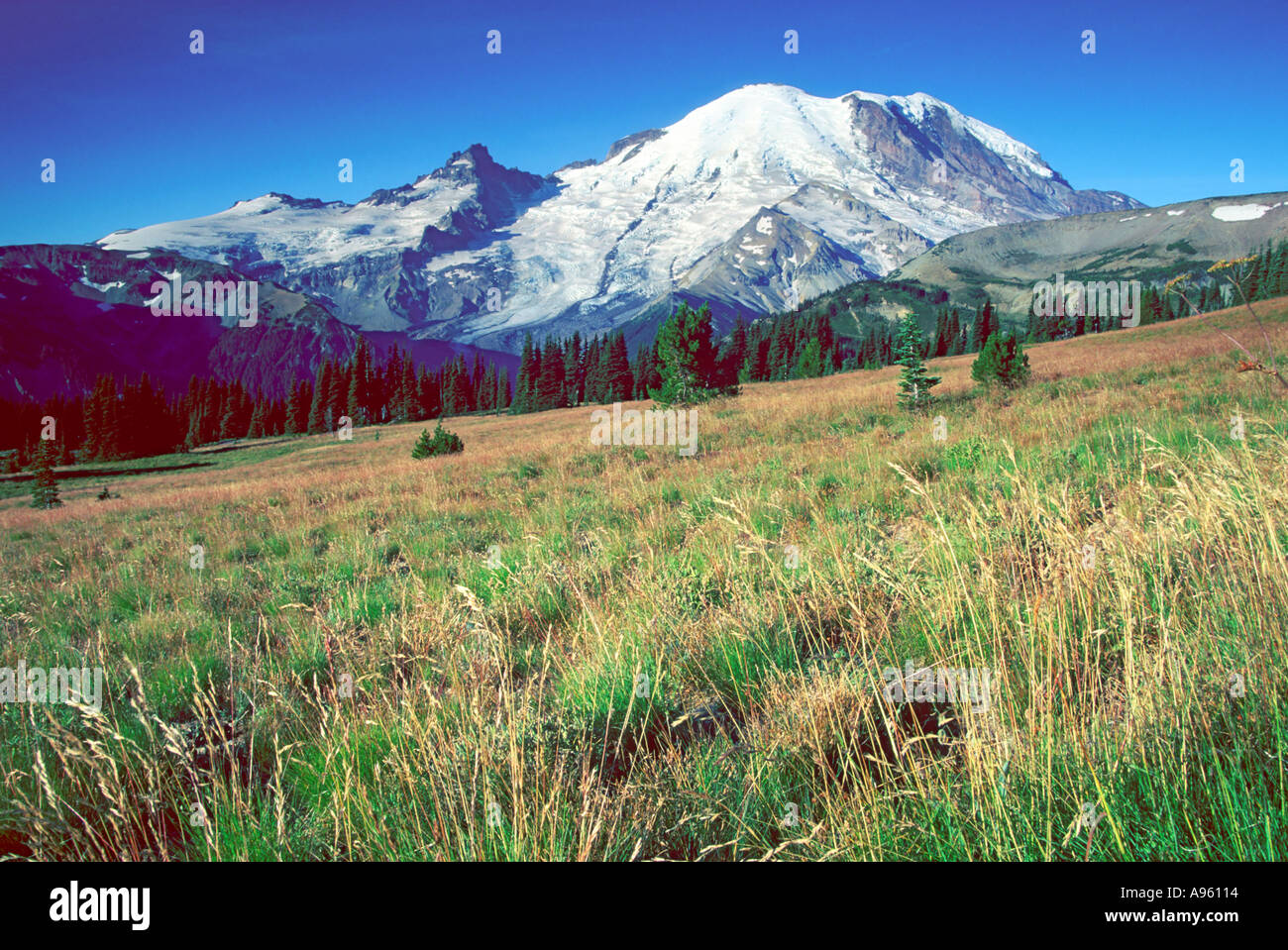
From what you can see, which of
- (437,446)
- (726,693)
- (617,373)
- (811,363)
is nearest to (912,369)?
(726,693)

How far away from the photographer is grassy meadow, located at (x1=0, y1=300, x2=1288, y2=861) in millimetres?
1676

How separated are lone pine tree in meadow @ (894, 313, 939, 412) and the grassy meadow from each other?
27.3 feet

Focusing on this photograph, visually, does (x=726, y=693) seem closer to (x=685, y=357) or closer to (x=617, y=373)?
(x=685, y=357)

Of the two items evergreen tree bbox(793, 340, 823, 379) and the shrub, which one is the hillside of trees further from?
the shrub

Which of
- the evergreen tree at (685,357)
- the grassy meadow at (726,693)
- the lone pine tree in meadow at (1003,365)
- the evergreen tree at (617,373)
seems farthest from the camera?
the evergreen tree at (617,373)

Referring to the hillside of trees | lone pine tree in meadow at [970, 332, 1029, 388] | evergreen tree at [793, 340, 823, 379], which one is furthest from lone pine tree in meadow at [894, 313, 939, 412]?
evergreen tree at [793, 340, 823, 379]

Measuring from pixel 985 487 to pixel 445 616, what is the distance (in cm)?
473

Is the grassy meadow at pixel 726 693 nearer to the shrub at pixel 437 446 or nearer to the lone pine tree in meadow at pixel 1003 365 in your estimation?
the lone pine tree in meadow at pixel 1003 365

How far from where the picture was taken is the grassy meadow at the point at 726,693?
5.50 feet

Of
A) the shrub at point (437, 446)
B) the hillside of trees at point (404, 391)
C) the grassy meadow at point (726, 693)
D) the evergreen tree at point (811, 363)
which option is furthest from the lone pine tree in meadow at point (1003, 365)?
the evergreen tree at point (811, 363)

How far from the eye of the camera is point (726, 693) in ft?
9.08

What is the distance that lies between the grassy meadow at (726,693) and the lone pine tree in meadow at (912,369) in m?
8.32

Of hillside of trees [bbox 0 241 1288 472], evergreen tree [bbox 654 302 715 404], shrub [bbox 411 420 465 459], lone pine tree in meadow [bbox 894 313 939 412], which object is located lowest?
shrub [bbox 411 420 465 459]
